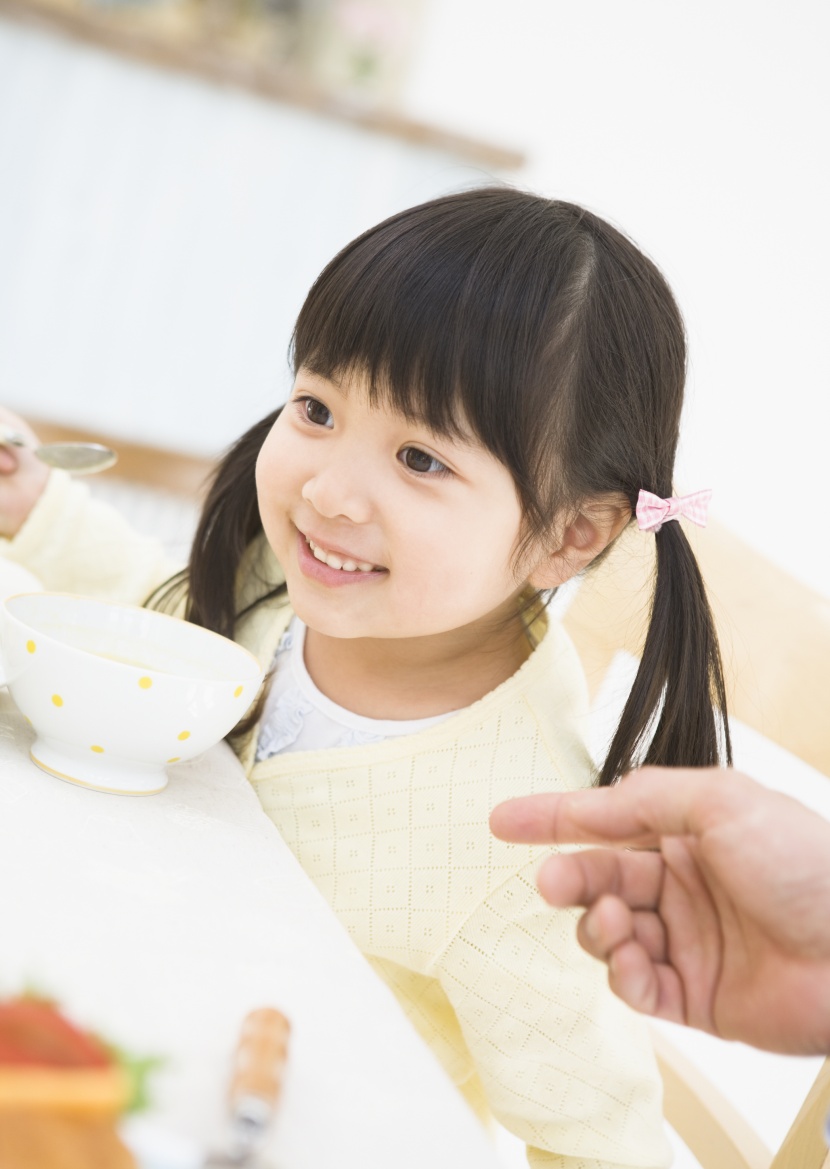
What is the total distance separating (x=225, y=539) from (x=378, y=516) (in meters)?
0.28

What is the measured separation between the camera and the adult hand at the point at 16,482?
111cm

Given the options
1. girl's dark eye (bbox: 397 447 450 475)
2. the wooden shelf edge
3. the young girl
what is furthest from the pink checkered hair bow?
the wooden shelf edge

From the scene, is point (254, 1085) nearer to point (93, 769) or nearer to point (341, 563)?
point (93, 769)

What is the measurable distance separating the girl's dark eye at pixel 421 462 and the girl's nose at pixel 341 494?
0.03 meters

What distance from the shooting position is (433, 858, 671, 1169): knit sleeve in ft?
2.51

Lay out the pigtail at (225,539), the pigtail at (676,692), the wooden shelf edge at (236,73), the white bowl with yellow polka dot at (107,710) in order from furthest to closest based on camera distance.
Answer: the wooden shelf edge at (236,73)
the pigtail at (225,539)
the pigtail at (676,692)
the white bowl with yellow polka dot at (107,710)

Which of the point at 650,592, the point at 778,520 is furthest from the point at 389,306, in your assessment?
the point at 778,520

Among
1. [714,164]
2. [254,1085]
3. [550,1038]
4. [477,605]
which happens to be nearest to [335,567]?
[477,605]

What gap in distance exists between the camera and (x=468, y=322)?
802 mm

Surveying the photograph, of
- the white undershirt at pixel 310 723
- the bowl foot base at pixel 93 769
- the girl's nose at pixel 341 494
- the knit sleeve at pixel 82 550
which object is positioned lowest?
the knit sleeve at pixel 82 550

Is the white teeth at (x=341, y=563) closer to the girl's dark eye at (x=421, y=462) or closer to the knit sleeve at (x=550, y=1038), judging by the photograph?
the girl's dark eye at (x=421, y=462)

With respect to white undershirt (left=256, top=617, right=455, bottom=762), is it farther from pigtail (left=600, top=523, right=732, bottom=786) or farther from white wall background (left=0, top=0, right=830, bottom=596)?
white wall background (left=0, top=0, right=830, bottom=596)

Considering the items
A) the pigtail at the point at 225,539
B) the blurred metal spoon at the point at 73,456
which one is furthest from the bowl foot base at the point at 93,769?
the blurred metal spoon at the point at 73,456

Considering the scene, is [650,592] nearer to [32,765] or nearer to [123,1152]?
[32,765]
